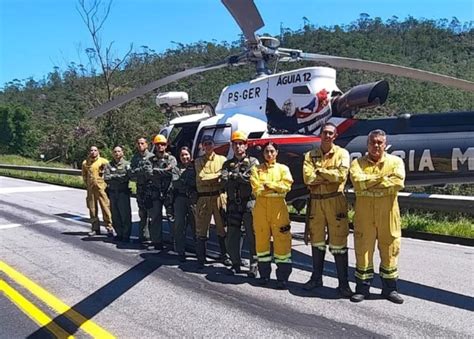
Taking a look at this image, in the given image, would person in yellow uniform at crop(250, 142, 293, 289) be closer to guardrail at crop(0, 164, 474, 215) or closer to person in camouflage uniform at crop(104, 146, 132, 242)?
person in camouflage uniform at crop(104, 146, 132, 242)

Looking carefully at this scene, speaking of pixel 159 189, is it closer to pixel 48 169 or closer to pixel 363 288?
pixel 363 288

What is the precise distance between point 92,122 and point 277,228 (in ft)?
106

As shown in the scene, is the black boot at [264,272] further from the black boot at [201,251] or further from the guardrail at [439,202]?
the guardrail at [439,202]

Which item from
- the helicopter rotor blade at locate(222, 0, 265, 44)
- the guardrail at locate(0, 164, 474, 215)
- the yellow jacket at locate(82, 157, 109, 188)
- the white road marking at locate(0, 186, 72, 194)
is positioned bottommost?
the white road marking at locate(0, 186, 72, 194)

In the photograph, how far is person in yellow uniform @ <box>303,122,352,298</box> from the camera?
5473 millimetres

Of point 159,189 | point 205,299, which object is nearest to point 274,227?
point 205,299

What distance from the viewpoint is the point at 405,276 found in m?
6.07

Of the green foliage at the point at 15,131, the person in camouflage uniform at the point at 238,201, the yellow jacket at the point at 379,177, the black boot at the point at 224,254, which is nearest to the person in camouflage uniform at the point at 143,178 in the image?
the black boot at the point at 224,254

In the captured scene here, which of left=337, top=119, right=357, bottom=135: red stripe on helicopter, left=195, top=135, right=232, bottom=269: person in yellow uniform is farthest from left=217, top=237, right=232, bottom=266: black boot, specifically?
left=337, top=119, right=357, bottom=135: red stripe on helicopter

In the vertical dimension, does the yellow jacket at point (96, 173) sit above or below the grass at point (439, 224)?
above

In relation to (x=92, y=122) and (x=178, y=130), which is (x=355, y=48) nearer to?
(x=92, y=122)

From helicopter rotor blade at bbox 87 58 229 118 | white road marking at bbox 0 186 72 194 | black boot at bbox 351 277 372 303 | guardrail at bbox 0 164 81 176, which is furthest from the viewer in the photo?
guardrail at bbox 0 164 81 176

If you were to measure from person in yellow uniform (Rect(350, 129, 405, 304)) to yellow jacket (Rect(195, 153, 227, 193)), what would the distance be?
209cm

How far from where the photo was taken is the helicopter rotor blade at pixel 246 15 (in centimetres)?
690
